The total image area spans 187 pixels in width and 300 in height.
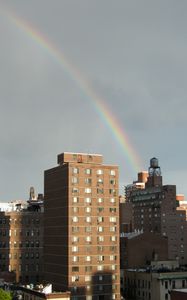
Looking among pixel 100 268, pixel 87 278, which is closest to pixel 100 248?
pixel 100 268

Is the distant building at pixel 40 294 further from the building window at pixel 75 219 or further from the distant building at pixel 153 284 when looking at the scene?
the distant building at pixel 153 284

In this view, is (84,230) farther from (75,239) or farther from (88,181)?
(88,181)

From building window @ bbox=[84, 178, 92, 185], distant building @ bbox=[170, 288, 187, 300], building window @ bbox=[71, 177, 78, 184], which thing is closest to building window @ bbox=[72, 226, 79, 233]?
building window @ bbox=[71, 177, 78, 184]

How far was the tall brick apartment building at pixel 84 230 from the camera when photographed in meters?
106

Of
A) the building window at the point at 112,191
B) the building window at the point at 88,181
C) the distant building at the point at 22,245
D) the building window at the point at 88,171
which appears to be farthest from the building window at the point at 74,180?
the distant building at the point at 22,245

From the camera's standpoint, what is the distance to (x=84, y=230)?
107812 millimetres

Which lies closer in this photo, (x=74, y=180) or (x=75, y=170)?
(x=74, y=180)

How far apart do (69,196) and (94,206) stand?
6.39 meters

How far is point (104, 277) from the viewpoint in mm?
107750

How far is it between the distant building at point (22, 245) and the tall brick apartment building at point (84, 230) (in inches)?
1870

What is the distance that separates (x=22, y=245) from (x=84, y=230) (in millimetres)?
60474

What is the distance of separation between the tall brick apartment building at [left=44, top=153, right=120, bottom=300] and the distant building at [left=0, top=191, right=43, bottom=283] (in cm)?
4749

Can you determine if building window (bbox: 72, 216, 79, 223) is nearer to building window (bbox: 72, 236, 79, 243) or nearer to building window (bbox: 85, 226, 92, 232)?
building window (bbox: 85, 226, 92, 232)

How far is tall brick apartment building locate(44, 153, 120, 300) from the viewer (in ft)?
346
